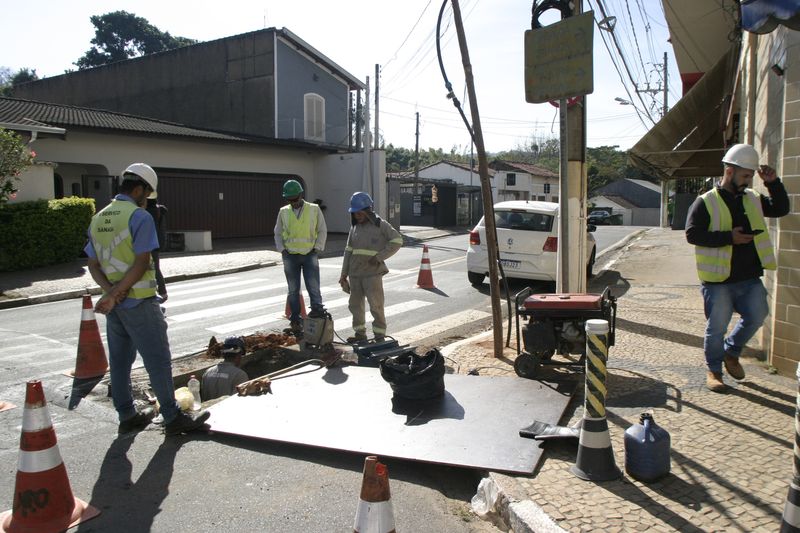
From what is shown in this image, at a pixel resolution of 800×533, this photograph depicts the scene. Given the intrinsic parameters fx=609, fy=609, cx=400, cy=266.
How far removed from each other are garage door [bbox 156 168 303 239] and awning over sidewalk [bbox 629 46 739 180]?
53.8 ft

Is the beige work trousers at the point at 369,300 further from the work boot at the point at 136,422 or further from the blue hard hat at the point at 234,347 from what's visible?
the work boot at the point at 136,422

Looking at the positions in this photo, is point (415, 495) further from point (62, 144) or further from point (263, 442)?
point (62, 144)

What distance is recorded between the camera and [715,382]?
199 inches

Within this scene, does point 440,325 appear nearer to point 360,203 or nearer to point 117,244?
point 360,203

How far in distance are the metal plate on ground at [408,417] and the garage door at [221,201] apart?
1904 centimetres

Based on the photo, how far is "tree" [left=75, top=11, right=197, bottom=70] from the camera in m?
56.2

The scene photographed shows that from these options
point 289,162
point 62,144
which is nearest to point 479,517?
point 62,144

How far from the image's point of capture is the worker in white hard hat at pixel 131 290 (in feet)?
14.1

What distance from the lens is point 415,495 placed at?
373 cm

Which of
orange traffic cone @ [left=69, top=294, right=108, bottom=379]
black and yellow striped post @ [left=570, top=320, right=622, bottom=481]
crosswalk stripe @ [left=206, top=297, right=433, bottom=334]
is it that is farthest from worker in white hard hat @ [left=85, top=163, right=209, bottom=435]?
crosswalk stripe @ [left=206, top=297, right=433, bottom=334]

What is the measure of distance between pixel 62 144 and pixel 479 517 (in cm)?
1976

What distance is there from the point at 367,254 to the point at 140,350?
2.92 m

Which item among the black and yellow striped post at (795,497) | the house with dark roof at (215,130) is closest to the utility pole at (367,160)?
the house with dark roof at (215,130)

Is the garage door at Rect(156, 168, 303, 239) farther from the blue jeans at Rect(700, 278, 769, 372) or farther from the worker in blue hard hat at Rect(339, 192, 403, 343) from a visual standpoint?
the blue jeans at Rect(700, 278, 769, 372)
